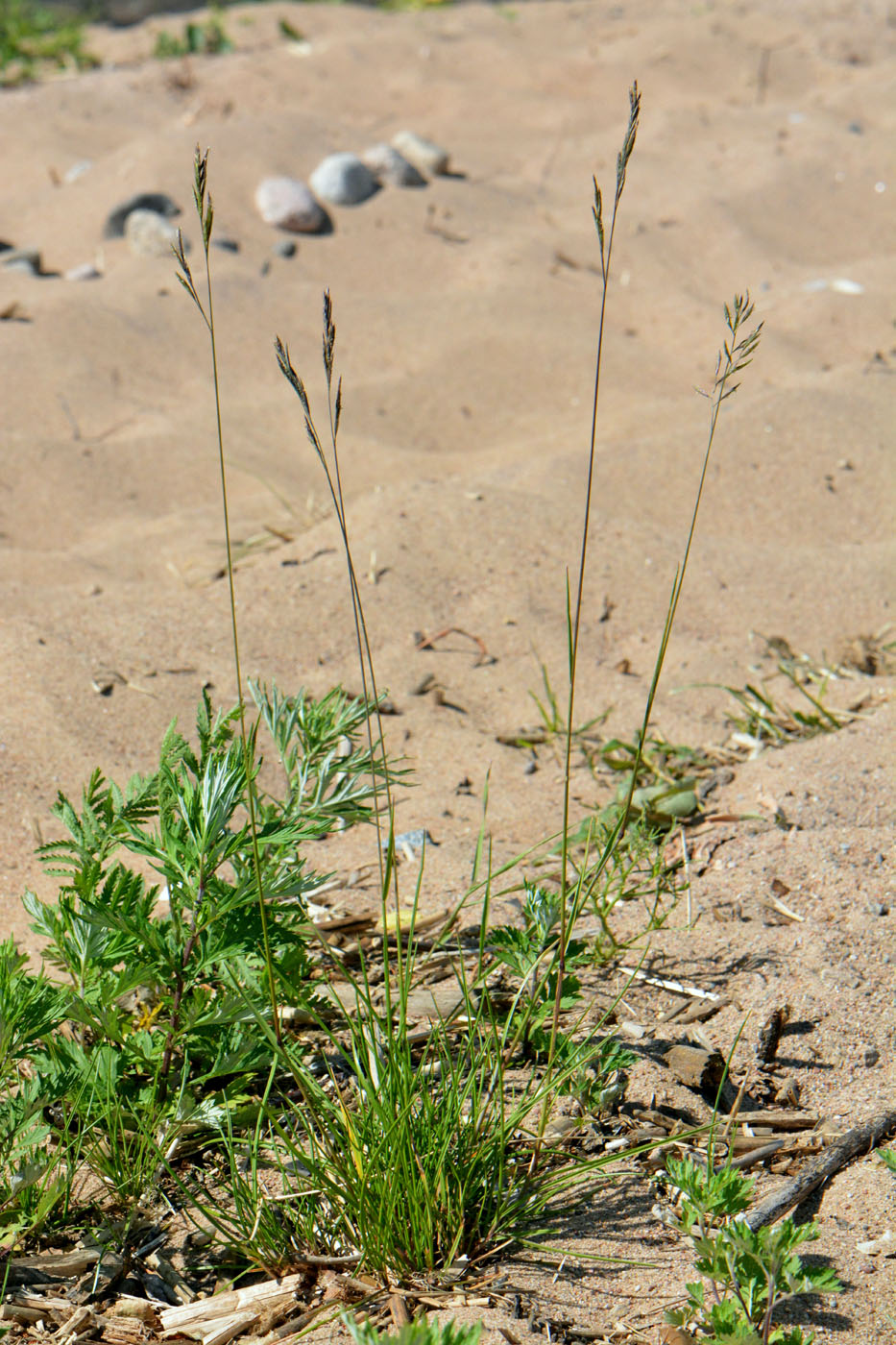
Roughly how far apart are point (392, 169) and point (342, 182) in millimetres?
350

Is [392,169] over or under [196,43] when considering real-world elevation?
under

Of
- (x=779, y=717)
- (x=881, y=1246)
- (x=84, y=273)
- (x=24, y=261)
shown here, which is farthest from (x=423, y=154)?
(x=881, y=1246)

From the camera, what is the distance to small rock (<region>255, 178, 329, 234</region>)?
530 cm

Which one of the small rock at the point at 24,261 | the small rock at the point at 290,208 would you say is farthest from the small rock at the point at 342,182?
the small rock at the point at 24,261

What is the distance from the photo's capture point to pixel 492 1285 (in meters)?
1.35

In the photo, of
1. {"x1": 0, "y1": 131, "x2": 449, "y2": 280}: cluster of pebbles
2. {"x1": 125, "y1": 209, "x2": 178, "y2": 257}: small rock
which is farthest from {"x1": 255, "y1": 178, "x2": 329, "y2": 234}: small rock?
{"x1": 125, "y1": 209, "x2": 178, "y2": 257}: small rock

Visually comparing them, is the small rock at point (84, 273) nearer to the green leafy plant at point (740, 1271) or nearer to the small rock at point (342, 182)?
the small rock at point (342, 182)

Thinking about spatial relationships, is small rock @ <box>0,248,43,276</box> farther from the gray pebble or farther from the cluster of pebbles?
the gray pebble

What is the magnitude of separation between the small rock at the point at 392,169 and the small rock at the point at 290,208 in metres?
0.49

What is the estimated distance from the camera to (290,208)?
5297 millimetres

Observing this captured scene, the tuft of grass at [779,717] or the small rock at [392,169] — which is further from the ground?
the small rock at [392,169]

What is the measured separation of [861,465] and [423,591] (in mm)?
1657

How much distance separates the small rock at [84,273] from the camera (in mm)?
4895

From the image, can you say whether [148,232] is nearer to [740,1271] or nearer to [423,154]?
[423,154]
